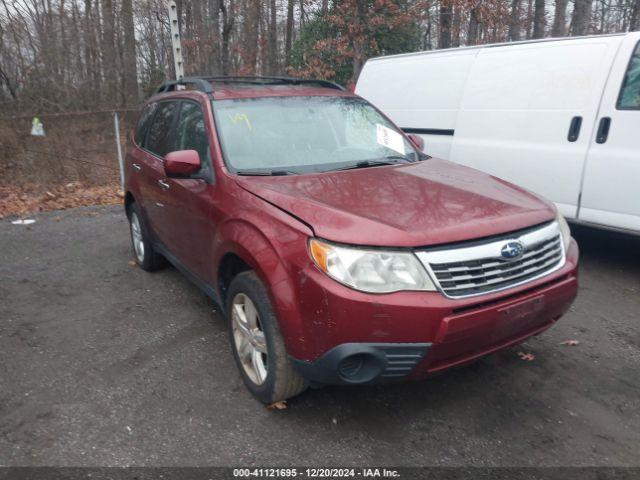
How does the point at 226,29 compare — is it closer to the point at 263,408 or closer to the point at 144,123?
the point at 144,123

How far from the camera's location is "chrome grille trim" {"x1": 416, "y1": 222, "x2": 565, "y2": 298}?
246 centimetres

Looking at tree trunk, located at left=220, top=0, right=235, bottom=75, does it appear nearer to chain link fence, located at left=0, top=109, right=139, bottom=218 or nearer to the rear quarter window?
chain link fence, located at left=0, top=109, right=139, bottom=218

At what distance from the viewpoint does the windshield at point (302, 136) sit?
11.3ft

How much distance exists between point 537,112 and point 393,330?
378cm

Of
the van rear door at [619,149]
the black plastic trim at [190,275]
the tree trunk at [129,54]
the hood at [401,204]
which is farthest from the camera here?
the tree trunk at [129,54]

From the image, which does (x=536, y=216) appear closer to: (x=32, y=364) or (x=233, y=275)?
(x=233, y=275)

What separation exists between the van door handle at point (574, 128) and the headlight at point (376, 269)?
3.33m

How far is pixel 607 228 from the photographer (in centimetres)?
486

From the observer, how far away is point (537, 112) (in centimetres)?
529

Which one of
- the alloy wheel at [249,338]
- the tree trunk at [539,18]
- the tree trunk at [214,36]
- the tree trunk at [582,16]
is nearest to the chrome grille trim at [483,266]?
the alloy wheel at [249,338]

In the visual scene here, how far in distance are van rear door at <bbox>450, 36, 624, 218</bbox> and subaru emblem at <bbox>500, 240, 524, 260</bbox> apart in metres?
2.77

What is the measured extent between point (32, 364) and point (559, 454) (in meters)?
3.18

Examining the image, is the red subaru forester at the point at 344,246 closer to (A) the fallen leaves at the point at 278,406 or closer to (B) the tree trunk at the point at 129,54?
(A) the fallen leaves at the point at 278,406

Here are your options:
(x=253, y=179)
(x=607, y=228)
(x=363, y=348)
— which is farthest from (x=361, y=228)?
(x=607, y=228)
